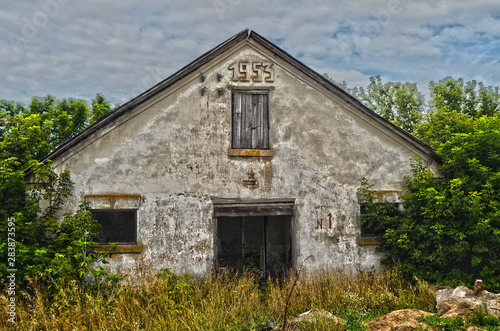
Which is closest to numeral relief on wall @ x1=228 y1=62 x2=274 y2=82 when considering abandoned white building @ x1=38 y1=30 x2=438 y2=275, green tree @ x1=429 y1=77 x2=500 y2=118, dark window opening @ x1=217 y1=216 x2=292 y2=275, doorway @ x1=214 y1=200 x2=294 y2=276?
abandoned white building @ x1=38 y1=30 x2=438 y2=275

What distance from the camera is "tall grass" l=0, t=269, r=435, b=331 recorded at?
6.36 meters

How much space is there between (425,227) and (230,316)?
5070 millimetres

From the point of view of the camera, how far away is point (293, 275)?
29.7ft

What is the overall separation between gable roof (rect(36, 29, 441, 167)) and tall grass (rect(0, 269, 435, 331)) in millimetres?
3148

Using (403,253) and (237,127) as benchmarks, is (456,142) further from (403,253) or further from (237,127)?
(237,127)

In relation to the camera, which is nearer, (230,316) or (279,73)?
(230,316)

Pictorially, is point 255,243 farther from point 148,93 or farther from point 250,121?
point 148,93

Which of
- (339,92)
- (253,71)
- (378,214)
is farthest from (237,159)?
(378,214)

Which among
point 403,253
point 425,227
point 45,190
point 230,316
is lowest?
point 230,316

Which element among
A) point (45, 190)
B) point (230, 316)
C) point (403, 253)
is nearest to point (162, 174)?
point (45, 190)

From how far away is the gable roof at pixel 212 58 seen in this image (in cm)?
864

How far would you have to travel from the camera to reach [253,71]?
9508mm

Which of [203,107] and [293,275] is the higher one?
[203,107]

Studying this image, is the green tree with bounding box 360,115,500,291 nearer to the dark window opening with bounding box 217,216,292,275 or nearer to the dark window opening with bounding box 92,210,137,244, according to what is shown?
the dark window opening with bounding box 217,216,292,275
